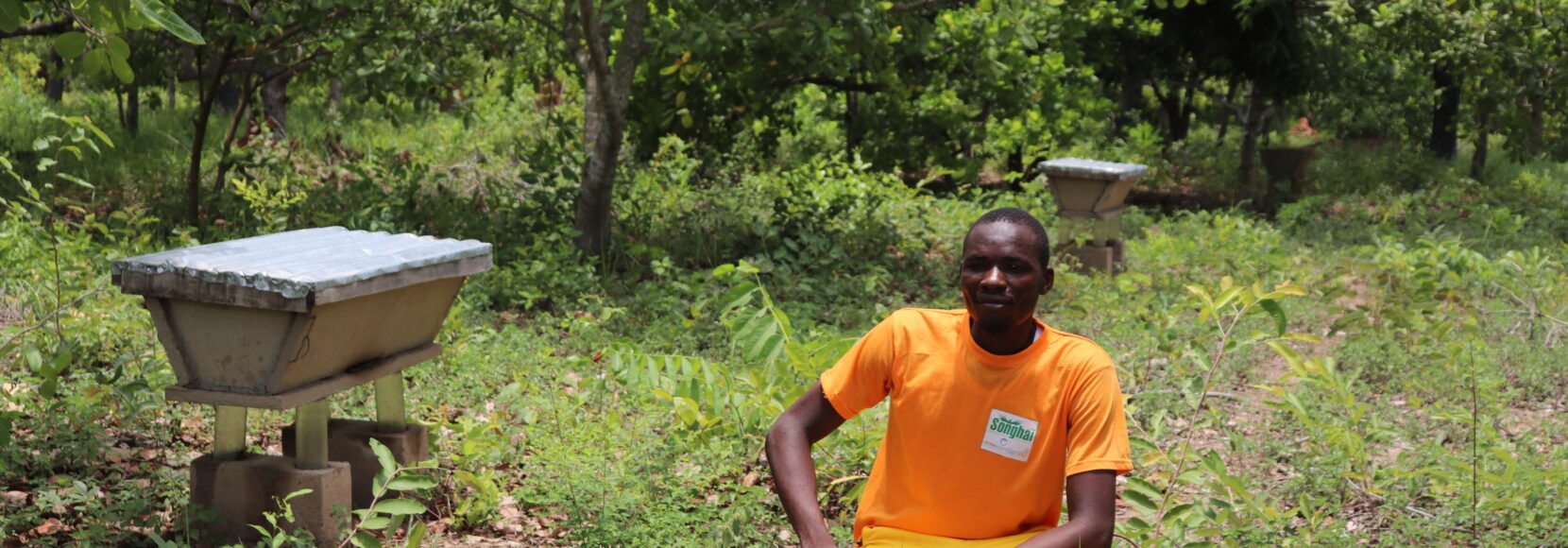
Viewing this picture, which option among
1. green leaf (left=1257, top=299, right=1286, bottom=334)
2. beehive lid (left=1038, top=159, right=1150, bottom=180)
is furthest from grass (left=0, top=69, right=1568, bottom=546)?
beehive lid (left=1038, top=159, right=1150, bottom=180)

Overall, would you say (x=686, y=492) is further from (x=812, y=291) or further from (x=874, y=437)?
(x=812, y=291)

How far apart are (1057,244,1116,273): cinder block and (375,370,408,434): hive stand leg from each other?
618 centimetres

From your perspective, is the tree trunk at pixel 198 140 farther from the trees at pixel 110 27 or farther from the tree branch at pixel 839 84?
the trees at pixel 110 27

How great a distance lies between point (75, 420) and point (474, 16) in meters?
4.82

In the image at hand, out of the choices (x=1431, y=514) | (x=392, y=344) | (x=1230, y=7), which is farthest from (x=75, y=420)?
(x=1230, y=7)

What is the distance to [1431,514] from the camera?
4.40 metres

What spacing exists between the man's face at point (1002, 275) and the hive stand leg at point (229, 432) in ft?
7.72

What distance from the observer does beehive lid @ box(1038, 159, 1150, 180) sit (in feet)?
30.2

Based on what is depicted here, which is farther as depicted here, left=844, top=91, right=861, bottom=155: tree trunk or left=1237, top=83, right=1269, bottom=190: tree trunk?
left=1237, top=83, right=1269, bottom=190: tree trunk

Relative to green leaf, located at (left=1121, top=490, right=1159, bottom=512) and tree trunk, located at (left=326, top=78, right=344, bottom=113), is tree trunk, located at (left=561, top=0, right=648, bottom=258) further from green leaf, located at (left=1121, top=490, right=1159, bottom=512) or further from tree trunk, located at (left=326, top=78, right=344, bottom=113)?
tree trunk, located at (left=326, top=78, right=344, bottom=113)

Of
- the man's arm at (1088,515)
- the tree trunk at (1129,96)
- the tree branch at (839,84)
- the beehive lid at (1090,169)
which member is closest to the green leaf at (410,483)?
the man's arm at (1088,515)

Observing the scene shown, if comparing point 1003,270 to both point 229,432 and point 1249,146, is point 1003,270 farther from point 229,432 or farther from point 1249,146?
point 1249,146

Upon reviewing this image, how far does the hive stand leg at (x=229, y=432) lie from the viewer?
3793 millimetres

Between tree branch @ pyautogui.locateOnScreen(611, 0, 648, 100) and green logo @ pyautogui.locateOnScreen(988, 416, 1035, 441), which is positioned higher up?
tree branch @ pyautogui.locateOnScreen(611, 0, 648, 100)
